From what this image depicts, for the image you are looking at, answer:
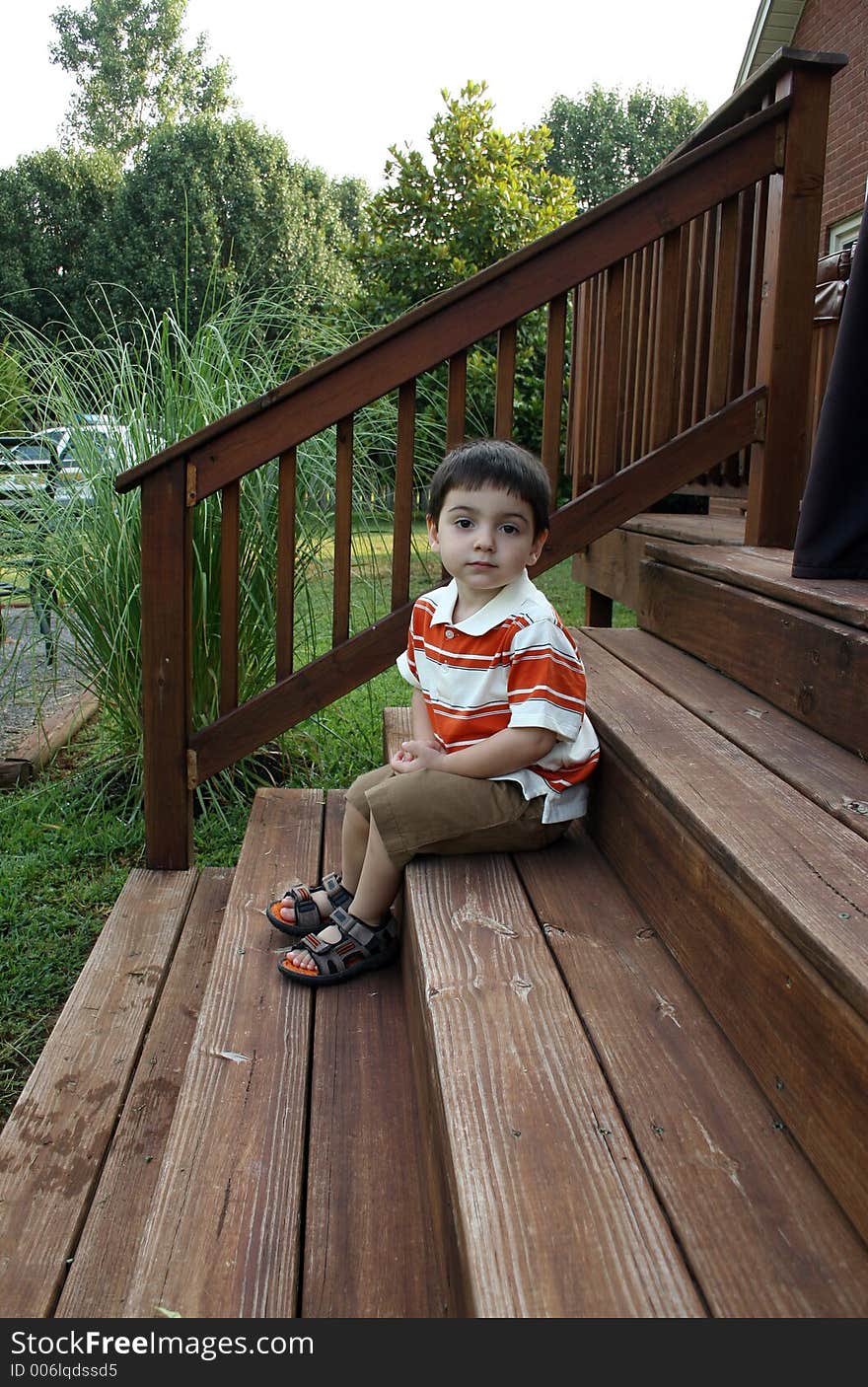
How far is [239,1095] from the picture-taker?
1719 millimetres

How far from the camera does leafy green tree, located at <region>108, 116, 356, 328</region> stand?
22.7m

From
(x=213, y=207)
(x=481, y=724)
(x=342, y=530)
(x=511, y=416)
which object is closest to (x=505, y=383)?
(x=511, y=416)

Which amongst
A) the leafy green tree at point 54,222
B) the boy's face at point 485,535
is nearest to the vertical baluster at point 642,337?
the boy's face at point 485,535

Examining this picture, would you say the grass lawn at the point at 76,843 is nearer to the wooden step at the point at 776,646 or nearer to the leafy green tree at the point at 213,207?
the wooden step at the point at 776,646

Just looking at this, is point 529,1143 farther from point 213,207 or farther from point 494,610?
point 213,207

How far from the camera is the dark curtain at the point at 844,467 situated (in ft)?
7.15

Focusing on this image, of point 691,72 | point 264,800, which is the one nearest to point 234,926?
point 264,800

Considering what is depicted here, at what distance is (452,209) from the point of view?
10367 mm

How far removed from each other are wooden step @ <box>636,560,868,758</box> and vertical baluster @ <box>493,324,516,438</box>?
0.60m

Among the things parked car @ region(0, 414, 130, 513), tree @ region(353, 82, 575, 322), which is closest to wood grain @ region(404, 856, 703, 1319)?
parked car @ region(0, 414, 130, 513)

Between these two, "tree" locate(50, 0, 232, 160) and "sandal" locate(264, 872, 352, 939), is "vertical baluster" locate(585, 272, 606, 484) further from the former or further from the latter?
"tree" locate(50, 0, 232, 160)

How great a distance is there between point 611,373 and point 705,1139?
2027 mm

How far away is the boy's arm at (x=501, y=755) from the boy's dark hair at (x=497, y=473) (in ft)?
1.40
